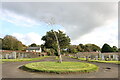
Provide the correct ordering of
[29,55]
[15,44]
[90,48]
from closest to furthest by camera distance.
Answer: [29,55] < [15,44] < [90,48]

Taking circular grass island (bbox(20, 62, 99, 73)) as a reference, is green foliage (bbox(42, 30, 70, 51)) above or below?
above

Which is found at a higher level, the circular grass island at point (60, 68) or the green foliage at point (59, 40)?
the green foliage at point (59, 40)

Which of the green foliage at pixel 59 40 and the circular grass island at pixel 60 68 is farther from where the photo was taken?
the green foliage at pixel 59 40

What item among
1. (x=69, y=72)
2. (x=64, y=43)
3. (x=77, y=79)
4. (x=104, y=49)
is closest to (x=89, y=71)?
(x=69, y=72)

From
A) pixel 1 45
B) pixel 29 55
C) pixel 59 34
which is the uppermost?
pixel 59 34

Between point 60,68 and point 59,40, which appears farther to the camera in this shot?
point 59,40

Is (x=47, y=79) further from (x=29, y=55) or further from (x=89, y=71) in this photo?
(x=29, y=55)

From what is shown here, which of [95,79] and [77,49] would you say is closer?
[95,79]

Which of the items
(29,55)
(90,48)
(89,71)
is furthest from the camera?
(90,48)

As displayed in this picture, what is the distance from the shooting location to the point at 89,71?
40.0ft

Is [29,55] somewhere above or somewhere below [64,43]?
below

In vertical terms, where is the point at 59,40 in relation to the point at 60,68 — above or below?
above

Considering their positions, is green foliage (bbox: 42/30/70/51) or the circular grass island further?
green foliage (bbox: 42/30/70/51)

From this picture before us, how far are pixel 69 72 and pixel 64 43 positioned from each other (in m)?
48.7
